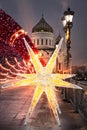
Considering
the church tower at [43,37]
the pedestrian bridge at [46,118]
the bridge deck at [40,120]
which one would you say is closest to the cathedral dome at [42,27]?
the church tower at [43,37]

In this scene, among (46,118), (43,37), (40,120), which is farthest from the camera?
(43,37)

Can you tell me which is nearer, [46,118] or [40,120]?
[40,120]

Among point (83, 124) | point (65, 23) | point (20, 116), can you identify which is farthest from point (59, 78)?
point (65, 23)

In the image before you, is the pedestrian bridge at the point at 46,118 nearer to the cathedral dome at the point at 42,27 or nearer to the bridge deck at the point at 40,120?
the bridge deck at the point at 40,120

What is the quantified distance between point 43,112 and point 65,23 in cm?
695

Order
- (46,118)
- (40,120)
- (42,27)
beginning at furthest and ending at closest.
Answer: (42,27) < (46,118) < (40,120)

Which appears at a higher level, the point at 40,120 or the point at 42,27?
the point at 42,27

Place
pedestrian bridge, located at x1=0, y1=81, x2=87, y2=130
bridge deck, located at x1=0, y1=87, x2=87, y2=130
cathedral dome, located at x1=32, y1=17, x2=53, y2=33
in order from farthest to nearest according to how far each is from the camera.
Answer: cathedral dome, located at x1=32, y1=17, x2=53, y2=33, pedestrian bridge, located at x1=0, y1=81, x2=87, y2=130, bridge deck, located at x1=0, y1=87, x2=87, y2=130

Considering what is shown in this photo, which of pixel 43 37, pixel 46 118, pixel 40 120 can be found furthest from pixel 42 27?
pixel 40 120

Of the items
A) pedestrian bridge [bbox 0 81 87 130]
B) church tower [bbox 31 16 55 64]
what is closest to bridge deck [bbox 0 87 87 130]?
pedestrian bridge [bbox 0 81 87 130]

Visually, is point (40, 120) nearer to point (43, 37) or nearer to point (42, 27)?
point (43, 37)

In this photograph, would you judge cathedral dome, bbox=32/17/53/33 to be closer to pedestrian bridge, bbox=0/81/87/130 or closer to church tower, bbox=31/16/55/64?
church tower, bbox=31/16/55/64

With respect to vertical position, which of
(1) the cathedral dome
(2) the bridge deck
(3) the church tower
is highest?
(1) the cathedral dome

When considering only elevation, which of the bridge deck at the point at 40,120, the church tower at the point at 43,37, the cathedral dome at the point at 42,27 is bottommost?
the bridge deck at the point at 40,120
